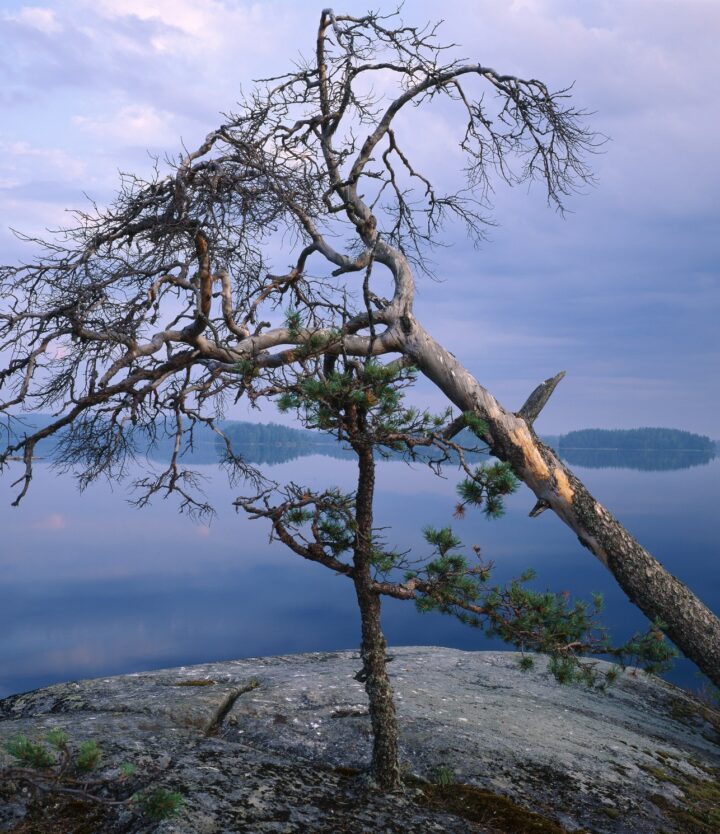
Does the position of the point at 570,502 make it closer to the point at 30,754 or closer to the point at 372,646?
the point at 372,646

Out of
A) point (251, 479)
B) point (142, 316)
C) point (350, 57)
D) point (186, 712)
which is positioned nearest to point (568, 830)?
Answer: point (186, 712)

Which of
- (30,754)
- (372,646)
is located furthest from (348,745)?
(30,754)

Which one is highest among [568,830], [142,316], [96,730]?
[142,316]

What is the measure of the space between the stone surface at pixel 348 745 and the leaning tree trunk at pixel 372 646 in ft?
0.76

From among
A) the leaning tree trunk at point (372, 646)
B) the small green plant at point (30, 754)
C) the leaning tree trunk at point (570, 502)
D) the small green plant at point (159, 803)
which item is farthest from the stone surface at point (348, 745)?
the leaning tree trunk at point (570, 502)

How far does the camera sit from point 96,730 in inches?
249

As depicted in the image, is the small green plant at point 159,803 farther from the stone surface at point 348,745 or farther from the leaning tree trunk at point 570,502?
the leaning tree trunk at point 570,502

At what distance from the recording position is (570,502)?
28.8 ft

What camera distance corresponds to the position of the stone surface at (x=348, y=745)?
536 centimetres

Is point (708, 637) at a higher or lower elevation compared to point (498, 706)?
higher

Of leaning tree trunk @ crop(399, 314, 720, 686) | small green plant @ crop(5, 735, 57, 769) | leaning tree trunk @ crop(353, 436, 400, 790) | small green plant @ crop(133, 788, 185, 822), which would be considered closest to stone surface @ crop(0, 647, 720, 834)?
leaning tree trunk @ crop(353, 436, 400, 790)

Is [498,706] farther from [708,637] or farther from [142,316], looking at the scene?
[142,316]

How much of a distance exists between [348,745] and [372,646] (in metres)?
1.27

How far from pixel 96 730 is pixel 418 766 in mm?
2715
